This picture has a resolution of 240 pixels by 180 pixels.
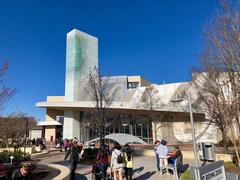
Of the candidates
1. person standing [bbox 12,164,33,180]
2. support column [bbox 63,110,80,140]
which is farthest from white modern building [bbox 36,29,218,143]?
person standing [bbox 12,164,33,180]

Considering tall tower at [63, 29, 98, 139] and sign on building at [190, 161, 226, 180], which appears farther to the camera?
tall tower at [63, 29, 98, 139]

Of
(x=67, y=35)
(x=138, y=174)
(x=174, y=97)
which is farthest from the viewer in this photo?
(x=67, y=35)

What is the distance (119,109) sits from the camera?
120 feet

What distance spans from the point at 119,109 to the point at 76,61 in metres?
18.4

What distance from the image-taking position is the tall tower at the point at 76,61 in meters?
48.9

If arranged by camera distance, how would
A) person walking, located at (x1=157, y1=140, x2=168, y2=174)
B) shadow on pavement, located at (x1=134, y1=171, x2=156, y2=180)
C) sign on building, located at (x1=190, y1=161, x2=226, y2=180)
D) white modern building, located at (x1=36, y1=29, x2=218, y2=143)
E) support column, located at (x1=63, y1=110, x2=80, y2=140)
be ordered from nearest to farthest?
sign on building, located at (x1=190, y1=161, x2=226, y2=180)
shadow on pavement, located at (x1=134, y1=171, x2=156, y2=180)
person walking, located at (x1=157, y1=140, x2=168, y2=174)
white modern building, located at (x1=36, y1=29, x2=218, y2=143)
support column, located at (x1=63, y1=110, x2=80, y2=140)

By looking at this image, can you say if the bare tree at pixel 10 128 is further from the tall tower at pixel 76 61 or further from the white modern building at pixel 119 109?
the tall tower at pixel 76 61

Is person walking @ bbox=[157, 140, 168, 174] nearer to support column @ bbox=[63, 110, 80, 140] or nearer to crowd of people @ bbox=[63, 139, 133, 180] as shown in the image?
crowd of people @ bbox=[63, 139, 133, 180]

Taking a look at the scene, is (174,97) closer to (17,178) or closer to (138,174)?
(138,174)

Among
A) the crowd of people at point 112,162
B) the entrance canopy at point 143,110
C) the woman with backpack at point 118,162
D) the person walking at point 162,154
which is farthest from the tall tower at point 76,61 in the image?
the woman with backpack at point 118,162

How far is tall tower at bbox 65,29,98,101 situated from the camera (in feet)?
160

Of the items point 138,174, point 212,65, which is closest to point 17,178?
point 138,174

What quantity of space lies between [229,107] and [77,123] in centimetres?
3652

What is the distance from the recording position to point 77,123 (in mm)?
43125
